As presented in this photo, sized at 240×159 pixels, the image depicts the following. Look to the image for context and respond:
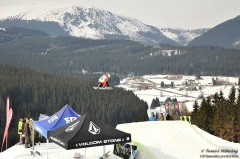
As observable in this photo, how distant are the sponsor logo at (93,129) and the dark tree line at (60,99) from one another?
115 meters

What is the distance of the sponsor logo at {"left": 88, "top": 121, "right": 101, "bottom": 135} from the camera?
18859 mm

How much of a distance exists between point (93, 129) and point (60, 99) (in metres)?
138

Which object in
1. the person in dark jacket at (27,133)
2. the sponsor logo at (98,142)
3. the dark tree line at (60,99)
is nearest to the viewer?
the sponsor logo at (98,142)

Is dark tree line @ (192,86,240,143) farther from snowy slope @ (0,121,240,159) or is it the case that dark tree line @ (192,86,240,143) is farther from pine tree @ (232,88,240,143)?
snowy slope @ (0,121,240,159)

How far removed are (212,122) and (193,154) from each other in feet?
97.3

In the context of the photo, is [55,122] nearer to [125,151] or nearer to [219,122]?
[125,151]

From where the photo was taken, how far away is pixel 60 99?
154875mm

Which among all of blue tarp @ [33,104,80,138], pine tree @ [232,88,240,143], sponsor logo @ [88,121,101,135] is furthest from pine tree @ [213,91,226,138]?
sponsor logo @ [88,121,101,135]

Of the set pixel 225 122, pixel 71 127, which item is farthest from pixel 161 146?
pixel 225 122

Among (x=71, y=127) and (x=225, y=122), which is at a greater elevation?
(x=71, y=127)

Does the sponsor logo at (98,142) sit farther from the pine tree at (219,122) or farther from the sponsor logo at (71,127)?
the pine tree at (219,122)

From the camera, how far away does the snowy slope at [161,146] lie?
2372 cm

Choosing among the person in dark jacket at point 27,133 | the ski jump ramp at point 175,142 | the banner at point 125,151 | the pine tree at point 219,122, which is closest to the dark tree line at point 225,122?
the pine tree at point 219,122

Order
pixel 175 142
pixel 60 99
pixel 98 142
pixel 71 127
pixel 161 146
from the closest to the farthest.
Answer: pixel 98 142 < pixel 71 127 < pixel 161 146 < pixel 175 142 < pixel 60 99
